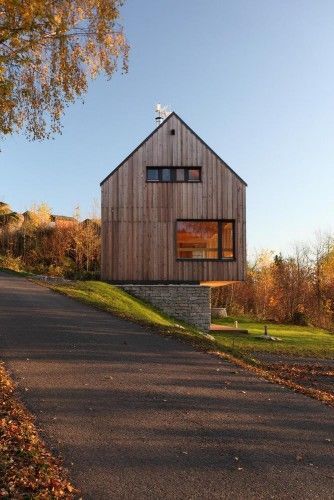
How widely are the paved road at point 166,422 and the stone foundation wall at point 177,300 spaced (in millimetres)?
12996

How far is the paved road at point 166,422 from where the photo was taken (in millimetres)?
4258

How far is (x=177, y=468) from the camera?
448 cm

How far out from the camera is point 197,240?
23938mm

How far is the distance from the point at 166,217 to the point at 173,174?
86.6 inches

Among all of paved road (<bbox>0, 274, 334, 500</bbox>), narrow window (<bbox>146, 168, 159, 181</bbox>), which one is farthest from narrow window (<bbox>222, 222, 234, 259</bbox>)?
paved road (<bbox>0, 274, 334, 500</bbox>)

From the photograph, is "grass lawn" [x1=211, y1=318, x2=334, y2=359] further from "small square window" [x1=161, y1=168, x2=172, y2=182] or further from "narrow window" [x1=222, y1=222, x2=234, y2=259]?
"small square window" [x1=161, y1=168, x2=172, y2=182]

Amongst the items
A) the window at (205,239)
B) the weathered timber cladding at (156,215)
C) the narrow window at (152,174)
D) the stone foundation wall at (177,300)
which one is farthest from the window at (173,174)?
the stone foundation wall at (177,300)

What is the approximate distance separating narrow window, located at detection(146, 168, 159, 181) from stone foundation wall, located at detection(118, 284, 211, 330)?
5.32 metres

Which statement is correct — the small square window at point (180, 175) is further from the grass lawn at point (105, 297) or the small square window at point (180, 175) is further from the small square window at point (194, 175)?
the grass lawn at point (105, 297)

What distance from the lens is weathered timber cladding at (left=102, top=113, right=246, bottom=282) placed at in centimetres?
2361

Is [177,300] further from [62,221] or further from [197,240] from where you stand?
[62,221]

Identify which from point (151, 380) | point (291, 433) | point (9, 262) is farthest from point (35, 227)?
point (291, 433)

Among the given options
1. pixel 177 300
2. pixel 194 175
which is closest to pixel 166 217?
pixel 194 175

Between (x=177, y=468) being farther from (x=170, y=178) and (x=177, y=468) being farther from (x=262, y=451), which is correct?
(x=170, y=178)
